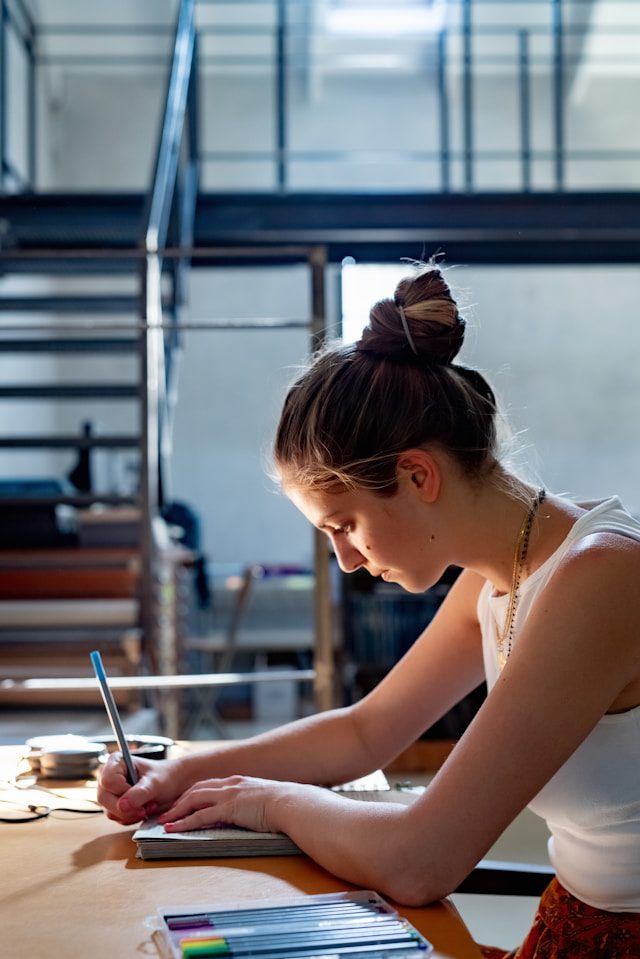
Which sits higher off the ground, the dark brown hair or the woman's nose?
the dark brown hair

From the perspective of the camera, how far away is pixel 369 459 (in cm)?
116

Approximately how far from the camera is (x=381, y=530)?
121 cm

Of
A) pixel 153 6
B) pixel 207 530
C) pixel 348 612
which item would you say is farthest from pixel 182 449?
pixel 348 612

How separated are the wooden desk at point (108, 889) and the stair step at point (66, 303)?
Result: 3654 mm

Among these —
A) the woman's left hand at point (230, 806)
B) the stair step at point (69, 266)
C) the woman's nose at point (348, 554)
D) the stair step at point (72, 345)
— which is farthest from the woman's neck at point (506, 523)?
the stair step at point (69, 266)

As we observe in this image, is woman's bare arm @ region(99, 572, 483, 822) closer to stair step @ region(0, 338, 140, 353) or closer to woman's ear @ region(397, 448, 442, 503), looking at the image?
woman's ear @ region(397, 448, 442, 503)

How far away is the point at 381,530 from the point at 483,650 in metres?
0.28

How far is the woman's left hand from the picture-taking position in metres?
1.15

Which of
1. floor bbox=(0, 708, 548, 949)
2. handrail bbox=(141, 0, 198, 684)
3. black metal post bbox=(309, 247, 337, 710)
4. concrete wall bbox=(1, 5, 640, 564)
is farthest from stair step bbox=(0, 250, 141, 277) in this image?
concrete wall bbox=(1, 5, 640, 564)

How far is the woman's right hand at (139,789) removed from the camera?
1.23 meters

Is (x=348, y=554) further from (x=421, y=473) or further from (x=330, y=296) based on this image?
(x=330, y=296)

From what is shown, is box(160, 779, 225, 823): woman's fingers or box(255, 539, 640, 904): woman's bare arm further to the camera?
box(160, 779, 225, 823): woman's fingers

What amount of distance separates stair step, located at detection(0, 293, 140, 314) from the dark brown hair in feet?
11.5

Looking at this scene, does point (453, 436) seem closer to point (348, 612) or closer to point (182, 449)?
point (348, 612)
